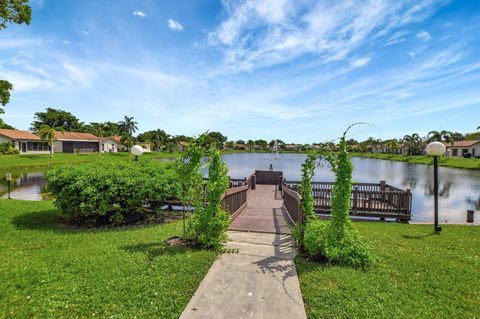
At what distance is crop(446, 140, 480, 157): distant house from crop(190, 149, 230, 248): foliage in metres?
75.8

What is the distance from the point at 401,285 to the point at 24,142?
5644cm

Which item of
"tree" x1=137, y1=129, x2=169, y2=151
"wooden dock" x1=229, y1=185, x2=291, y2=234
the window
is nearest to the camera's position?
"wooden dock" x1=229, y1=185, x2=291, y2=234

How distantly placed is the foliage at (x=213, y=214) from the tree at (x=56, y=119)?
256 ft

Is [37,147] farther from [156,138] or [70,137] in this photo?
[156,138]

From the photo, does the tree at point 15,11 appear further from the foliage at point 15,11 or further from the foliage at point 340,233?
the foliage at point 340,233

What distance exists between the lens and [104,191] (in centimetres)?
723

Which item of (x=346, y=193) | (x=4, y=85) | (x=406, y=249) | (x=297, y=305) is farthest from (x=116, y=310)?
(x=4, y=85)

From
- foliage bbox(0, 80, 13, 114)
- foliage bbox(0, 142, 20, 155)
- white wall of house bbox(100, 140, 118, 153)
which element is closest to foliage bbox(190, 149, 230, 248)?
foliage bbox(0, 80, 13, 114)

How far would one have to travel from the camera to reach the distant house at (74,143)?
2050 inches

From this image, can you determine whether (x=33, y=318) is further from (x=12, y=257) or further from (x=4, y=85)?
(x=4, y=85)

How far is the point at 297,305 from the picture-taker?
367 centimetres

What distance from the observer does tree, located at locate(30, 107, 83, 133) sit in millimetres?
68500

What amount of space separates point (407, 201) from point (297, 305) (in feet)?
28.8

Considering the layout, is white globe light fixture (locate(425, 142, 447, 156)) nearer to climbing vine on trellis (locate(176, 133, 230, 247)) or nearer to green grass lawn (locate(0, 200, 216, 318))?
climbing vine on trellis (locate(176, 133, 230, 247))
